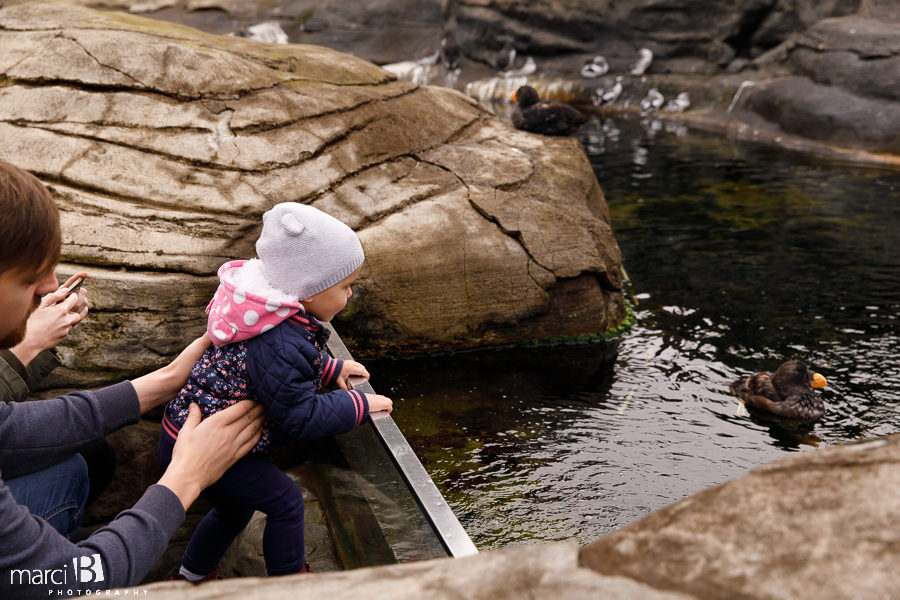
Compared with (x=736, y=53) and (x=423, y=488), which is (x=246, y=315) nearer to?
(x=423, y=488)

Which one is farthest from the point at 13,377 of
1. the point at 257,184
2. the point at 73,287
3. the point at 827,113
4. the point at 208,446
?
the point at 827,113

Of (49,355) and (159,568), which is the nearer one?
(49,355)

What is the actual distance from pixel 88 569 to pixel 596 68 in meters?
16.3

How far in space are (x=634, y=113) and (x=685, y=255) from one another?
8694 mm

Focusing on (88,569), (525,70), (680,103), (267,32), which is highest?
(88,569)

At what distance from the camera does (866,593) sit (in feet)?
4.03

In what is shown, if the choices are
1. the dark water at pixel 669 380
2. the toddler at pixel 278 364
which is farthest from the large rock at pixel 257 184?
the toddler at pixel 278 364

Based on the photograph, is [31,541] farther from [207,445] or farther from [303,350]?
[303,350]

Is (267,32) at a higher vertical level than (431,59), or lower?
lower

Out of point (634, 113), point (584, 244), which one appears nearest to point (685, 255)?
point (584, 244)

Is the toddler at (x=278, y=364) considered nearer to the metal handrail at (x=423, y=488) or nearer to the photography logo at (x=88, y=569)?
the metal handrail at (x=423, y=488)

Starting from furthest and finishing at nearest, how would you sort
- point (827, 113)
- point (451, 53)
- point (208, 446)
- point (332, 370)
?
1. point (451, 53)
2. point (827, 113)
3. point (332, 370)
4. point (208, 446)

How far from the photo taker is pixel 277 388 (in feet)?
8.57

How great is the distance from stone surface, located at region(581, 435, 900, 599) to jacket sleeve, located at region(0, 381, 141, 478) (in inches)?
71.6
